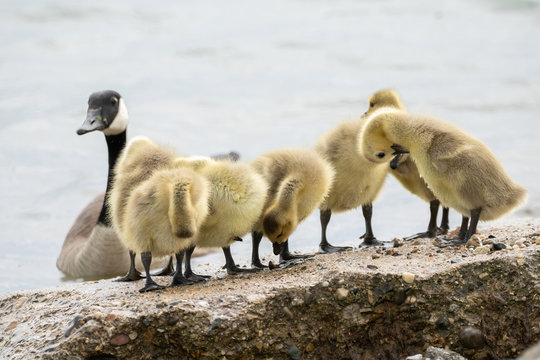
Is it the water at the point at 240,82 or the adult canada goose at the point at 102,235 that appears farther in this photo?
the water at the point at 240,82

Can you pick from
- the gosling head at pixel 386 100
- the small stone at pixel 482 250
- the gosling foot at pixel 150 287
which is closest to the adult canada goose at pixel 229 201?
the gosling foot at pixel 150 287

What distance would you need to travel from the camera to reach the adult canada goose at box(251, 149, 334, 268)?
512cm

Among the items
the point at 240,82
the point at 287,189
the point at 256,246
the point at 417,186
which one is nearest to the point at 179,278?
the point at 256,246

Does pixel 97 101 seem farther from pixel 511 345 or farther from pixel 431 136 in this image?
pixel 511 345

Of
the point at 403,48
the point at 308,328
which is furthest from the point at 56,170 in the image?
the point at 403,48

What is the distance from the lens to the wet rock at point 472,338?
448cm

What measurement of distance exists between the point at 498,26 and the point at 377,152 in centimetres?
1250

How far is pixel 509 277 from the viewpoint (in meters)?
4.64


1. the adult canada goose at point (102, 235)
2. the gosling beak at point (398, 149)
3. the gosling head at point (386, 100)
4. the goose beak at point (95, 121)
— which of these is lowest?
the adult canada goose at point (102, 235)

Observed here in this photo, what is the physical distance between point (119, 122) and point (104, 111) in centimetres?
29

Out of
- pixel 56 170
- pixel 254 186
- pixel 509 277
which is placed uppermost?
pixel 254 186

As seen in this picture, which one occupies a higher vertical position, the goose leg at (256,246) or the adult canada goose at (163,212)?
the adult canada goose at (163,212)

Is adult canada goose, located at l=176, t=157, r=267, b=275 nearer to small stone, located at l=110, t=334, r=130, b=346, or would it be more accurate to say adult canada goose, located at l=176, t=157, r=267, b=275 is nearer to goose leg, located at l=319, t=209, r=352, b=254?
small stone, located at l=110, t=334, r=130, b=346

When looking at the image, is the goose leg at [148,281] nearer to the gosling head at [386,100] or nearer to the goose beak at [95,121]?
the goose beak at [95,121]
